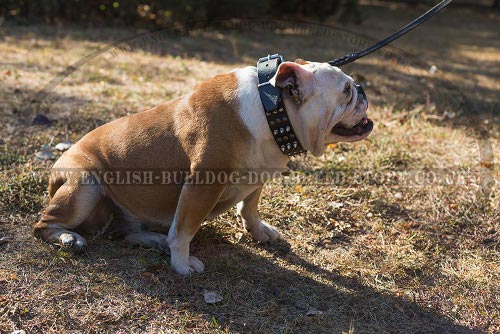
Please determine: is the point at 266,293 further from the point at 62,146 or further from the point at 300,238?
the point at 62,146

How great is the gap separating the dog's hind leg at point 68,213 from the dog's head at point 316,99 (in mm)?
1364

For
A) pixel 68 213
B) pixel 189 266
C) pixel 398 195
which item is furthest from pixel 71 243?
pixel 398 195

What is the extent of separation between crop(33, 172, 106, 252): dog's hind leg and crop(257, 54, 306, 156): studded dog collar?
1.23 metres

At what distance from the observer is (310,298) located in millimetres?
3244

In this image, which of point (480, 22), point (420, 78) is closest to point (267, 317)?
point (420, 78)

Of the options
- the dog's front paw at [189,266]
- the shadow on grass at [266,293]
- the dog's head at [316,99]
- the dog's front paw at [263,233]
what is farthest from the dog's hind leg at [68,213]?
the dog's head at [316,99]

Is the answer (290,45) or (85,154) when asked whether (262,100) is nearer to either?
(85,154)

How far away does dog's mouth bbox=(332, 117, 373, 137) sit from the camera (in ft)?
10.6

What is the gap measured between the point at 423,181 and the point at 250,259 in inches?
76.9

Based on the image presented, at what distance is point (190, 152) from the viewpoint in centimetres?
321

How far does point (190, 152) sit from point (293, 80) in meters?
0.73

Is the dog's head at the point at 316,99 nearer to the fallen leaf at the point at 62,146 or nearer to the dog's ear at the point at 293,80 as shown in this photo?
the dog's ear at the point at 293,80

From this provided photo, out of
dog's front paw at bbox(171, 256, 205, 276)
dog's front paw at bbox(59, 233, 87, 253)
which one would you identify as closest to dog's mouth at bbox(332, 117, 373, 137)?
dog's front paw at bbox(171, 256, 205, 276)

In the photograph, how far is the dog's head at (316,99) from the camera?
9.87 ft
